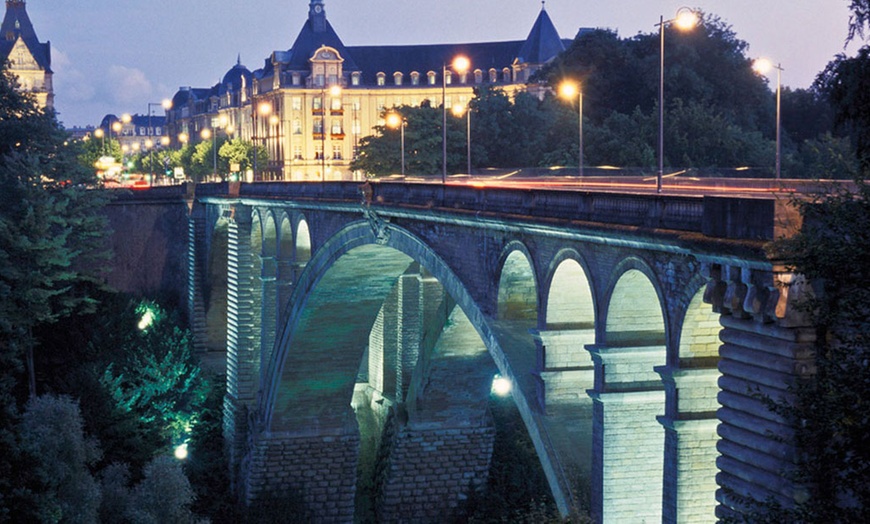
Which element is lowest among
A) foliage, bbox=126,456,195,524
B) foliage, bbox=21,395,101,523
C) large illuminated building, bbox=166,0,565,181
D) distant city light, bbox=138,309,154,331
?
foliage, bbox=126,456,195,524

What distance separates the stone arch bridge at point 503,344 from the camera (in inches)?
710

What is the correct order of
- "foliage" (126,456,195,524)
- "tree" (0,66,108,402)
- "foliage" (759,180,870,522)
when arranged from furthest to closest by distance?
"tree" (0,66,108,402) < "foliage" (126,456,195,524) < "foliage" (759,180,870,522)

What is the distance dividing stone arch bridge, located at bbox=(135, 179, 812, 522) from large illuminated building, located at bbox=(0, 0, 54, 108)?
12764cm

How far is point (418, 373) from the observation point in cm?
4703

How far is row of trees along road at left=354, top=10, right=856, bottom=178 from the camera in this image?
209 ft

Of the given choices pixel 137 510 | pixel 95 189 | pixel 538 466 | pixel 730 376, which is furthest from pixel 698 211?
pixel 95 189

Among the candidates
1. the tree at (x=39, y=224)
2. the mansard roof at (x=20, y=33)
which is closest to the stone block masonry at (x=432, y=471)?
the tree at (x=39, y=224)

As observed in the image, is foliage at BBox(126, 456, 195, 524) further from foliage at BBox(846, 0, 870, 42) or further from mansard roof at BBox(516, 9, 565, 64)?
mansard roof at BBox(516, 9, 565, 64)

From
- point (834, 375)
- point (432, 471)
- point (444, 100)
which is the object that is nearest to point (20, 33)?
point (432, 471)

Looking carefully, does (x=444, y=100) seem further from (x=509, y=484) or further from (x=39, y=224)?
(x=39, y=224)

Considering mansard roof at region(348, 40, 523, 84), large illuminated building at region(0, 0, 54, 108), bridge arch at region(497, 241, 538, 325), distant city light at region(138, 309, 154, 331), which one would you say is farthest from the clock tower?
bridge arch at region(497, 241, 538, 325)

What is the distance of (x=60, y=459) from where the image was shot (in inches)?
1624

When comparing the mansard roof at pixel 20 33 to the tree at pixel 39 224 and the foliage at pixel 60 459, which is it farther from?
the foliage at pixel 60 459

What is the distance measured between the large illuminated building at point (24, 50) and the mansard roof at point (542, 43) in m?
70.0
